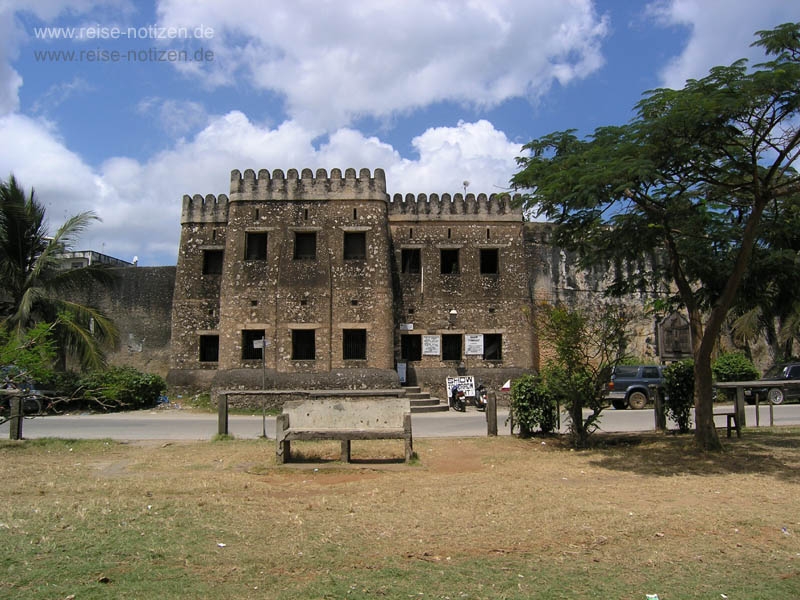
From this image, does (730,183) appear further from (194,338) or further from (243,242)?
(194,338)

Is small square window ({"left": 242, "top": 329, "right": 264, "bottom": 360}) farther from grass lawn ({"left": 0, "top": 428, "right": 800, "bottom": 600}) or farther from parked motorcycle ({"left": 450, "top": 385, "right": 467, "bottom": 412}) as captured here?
grass lawn ({"left": 0, "top": 428, "right": 800, "bottom": 600})

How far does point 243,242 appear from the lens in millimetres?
23000

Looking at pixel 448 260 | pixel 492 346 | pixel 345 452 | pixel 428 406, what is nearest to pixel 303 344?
pixel 428 406

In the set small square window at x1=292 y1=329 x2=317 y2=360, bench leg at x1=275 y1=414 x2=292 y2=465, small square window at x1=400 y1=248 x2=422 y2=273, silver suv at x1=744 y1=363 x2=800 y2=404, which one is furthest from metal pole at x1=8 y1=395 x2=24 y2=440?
silver suv at x1=744 y1=363 x2=800 y2=404

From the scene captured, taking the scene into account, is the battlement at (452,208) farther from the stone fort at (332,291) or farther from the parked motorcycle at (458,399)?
the parked motorcycle at (458,399)

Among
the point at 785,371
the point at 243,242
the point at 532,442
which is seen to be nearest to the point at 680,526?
the point at 532,442

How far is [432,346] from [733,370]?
1059 cm

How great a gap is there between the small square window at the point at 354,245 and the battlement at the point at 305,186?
131 cm

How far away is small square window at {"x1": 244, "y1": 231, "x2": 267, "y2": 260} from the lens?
76.5 ft

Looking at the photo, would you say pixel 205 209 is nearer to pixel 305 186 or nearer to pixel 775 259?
pixel 305 186

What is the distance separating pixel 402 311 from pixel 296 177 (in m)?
6.16

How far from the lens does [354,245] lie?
2348cm

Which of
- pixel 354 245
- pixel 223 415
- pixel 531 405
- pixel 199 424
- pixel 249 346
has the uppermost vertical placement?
pixel 354 245

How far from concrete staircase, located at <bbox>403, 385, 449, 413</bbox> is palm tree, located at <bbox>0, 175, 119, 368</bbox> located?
1010 centimetres
